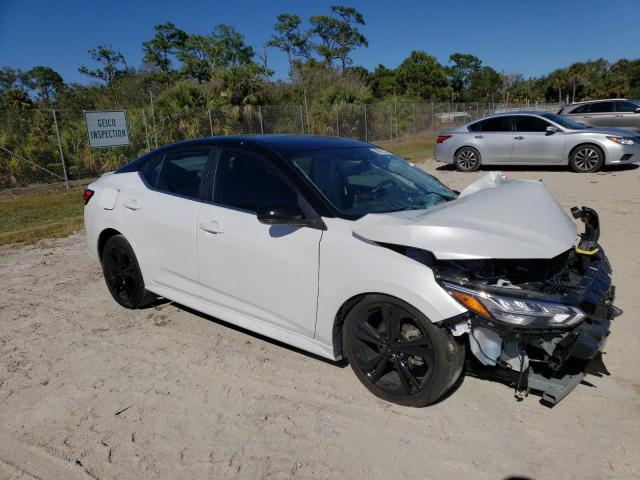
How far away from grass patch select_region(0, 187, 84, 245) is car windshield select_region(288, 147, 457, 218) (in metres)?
6.13

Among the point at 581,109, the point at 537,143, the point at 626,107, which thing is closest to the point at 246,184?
the point at 537,143

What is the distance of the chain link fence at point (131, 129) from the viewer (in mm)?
14312

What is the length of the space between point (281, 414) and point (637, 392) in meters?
2.19

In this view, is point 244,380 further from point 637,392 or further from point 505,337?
point 637,392

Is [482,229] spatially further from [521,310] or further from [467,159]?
[467,159]

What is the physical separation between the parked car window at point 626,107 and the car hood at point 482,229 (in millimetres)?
18175

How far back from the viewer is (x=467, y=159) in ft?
45.3

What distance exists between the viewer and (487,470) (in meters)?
2.46

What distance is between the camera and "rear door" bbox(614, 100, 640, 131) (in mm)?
17859

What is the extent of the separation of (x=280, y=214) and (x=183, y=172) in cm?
148

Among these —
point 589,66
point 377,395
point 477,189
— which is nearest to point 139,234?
point 377,395

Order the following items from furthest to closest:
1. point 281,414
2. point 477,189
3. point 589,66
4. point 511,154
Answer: point 589,66 → point 511,154 → point 477,189 → point 281,414

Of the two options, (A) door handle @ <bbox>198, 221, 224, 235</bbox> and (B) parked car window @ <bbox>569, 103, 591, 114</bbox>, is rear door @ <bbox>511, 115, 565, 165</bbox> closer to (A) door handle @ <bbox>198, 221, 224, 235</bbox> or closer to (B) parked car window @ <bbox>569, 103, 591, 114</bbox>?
(B) parked car window @ <bbox>569, 103, 591, 114</bbox>

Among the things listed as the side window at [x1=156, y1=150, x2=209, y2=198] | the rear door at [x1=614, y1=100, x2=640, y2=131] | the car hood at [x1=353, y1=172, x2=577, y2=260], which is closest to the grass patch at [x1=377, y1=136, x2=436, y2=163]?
the rear door at [x1=614, y1=100, x2=640, y2=131]
